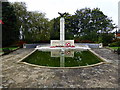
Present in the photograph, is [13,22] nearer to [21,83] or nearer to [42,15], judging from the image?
[42,15]

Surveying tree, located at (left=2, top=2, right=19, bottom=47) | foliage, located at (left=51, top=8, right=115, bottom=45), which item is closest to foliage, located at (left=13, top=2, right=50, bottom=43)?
tree, located at (left=2, top=2, right=19, bottom=47)

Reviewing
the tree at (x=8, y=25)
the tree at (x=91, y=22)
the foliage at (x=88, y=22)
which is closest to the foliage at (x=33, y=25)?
the tree at (x=8, y=25)

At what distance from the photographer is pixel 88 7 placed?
3022 cm

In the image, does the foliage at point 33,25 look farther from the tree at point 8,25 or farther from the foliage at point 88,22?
the foliage at point 88,22

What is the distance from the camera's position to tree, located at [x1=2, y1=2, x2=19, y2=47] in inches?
671

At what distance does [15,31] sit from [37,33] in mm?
4174

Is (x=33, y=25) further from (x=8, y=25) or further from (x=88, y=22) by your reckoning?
(x=88, y=22)

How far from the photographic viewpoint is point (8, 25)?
1744cm

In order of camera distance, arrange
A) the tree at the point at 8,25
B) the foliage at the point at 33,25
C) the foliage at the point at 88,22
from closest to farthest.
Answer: the tree at the point at 8,25 → the foliage at the point at 33,25 → the foliage at the point at 88,22

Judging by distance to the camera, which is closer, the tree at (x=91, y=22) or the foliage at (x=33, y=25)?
the foliage at (x=33, y=25)

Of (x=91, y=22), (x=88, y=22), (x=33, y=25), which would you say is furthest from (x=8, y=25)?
(x=91, y=22)

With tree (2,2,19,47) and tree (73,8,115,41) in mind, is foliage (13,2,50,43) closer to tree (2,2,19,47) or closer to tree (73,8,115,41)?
tree (2,2,19,47)

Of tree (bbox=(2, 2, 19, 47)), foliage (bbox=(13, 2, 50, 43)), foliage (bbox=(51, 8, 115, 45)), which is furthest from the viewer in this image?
foliage (bbox=(51, 8, 115, 45))

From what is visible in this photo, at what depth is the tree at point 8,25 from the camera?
1705 cm
